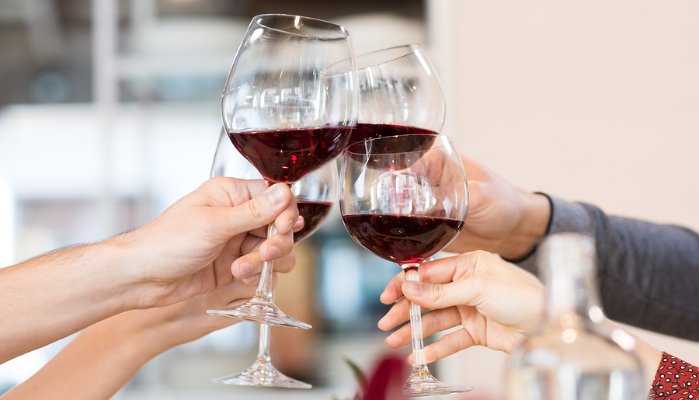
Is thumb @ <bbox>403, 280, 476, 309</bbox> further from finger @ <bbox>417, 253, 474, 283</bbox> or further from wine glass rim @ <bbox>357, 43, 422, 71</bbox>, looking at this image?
wine glass rim @ <bbox>357, 43, 422, 71</bbox>

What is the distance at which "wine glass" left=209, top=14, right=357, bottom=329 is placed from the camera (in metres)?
1.10

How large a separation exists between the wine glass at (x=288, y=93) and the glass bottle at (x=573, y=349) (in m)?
0.54

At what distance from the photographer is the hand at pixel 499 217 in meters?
1.72

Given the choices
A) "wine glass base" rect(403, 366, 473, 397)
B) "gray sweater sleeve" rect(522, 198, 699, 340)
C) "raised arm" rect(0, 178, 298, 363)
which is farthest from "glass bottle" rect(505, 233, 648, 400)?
"gray sweater sleeve" rect(522, 198, 699, 340)

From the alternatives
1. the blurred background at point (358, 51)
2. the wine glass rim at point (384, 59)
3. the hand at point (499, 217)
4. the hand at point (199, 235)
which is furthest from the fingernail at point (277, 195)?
the blurred background at point (358, 51)

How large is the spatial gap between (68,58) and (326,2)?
98 cm

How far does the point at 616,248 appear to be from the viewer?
1.95 metres

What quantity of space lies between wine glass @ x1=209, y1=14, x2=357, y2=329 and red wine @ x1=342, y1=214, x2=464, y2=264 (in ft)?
0.35

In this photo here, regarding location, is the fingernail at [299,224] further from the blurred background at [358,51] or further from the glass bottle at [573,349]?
the blurred background at [358,51]

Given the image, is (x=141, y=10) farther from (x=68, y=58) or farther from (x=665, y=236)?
(x=665, y=236)

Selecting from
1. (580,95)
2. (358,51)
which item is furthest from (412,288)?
(580,95)

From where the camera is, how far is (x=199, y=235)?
1228 millimetres

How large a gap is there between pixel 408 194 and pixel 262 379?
30 centimetres

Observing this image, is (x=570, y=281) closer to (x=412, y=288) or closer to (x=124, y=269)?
(x=412, y=288)
